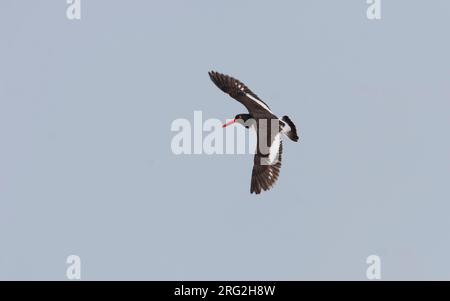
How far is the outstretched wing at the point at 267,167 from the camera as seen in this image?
87.5 ft

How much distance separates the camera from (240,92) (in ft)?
90.9

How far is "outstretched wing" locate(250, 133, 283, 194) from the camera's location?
2667 centimetres

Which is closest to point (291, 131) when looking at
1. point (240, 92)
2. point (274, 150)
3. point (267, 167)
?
point (274, 150)

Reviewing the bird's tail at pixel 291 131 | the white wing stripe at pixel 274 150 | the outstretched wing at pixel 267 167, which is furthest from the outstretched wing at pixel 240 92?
the outstretched wing at pixel 267 167

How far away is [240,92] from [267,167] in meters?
2.32

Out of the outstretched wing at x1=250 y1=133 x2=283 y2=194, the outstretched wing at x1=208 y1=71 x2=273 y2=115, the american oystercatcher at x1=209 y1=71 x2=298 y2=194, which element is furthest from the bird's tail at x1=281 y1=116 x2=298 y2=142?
the outstretched wing at x1=208 y1=71 x2=273 y2=115

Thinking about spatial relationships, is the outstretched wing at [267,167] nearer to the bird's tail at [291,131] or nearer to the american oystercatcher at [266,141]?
the american oystercatcher at [266,141]

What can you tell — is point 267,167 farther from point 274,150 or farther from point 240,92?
point 240,92

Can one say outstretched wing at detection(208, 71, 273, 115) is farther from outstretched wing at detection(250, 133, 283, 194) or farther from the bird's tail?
outstretched wing at detection(250, 133, 283, 194)

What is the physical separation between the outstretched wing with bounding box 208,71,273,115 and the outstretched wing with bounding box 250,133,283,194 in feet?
3.15
